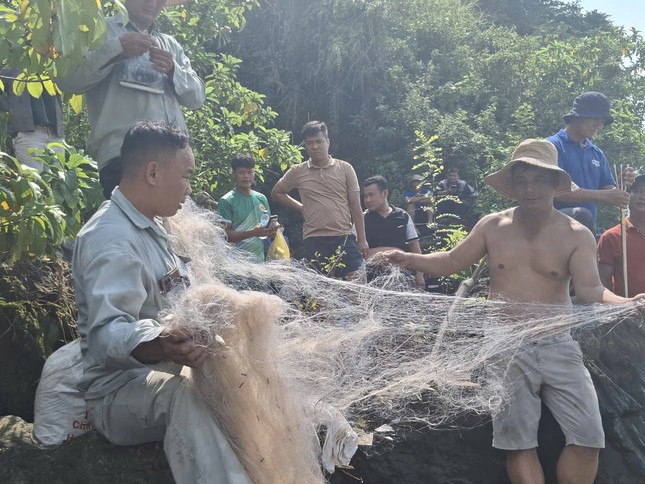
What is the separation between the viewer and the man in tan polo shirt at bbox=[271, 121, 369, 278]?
286 inches

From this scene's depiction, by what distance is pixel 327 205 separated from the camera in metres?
7.29

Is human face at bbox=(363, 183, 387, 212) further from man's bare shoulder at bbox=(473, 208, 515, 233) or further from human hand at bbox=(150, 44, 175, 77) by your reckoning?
human hand at bbox=(150, 44, 175, 77)

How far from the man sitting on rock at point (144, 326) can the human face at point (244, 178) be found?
3710mm

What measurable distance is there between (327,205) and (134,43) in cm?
313

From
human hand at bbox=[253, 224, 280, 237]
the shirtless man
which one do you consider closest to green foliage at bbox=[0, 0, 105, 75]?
the shirtless man

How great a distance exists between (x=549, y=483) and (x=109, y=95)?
12.0 ft

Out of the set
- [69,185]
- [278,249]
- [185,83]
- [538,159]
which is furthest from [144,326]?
[278,249]

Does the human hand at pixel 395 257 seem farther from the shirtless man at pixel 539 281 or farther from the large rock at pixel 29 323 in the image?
the large rock at pixel 29 323

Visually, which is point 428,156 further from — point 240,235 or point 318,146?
point 240,235

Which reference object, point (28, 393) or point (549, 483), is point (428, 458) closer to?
point (549, 483)

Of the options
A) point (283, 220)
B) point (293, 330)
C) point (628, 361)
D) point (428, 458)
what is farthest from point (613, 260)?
point (283, 220)

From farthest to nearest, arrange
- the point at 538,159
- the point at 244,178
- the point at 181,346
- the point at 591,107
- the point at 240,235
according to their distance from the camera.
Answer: the point at 244,178, the point at 591,107, the point at 240,235, the point at 538,159, the point at 181,346

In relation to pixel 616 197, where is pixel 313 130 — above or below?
above

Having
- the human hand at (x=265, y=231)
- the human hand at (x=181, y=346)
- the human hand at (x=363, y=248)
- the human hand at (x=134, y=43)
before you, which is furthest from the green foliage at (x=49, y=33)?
the human hand at (x=363, y=248)
